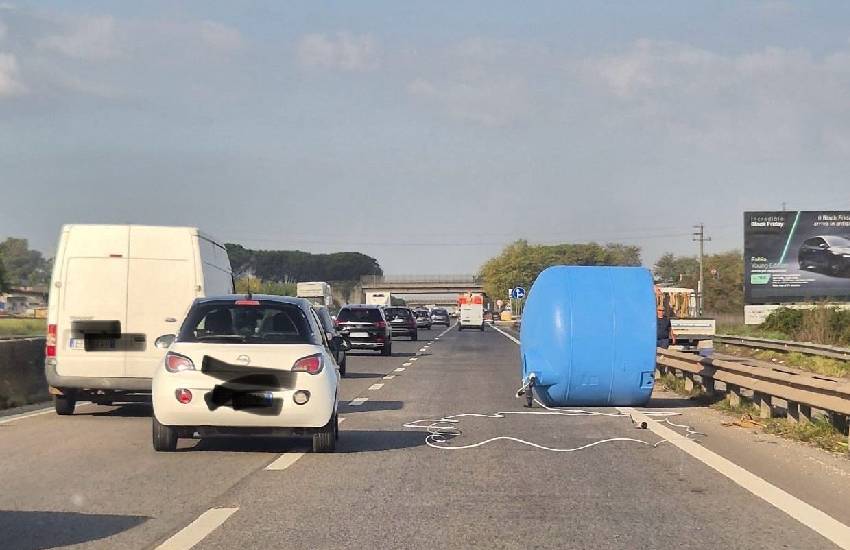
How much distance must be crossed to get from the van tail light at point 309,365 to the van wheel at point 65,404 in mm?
5038

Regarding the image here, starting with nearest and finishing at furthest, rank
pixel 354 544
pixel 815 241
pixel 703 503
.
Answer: pixel 354 544 < pixel 703 503 < pixel 815 241

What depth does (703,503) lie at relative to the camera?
28.0ft

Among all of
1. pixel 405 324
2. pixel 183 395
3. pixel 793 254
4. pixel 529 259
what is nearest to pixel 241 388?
pixel 183 395

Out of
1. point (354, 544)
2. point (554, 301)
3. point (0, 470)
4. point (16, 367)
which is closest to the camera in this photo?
point (354, 544)

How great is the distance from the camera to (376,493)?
886 centimetres

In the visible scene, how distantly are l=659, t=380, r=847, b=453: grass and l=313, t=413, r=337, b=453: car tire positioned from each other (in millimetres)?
5226

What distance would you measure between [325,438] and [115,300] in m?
4.36

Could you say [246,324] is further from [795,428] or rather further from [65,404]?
[795,428]

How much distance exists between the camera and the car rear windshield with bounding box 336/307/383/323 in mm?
35125

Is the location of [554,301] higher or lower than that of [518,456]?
higher

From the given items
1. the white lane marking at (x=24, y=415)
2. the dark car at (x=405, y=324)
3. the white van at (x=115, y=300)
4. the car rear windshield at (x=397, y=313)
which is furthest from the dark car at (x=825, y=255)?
the white van at (x=115, y=300)

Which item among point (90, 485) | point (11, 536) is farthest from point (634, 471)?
point (11, 536)

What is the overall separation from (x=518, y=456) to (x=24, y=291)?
410ft

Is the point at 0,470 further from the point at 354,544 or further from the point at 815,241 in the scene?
the point at 815,241
